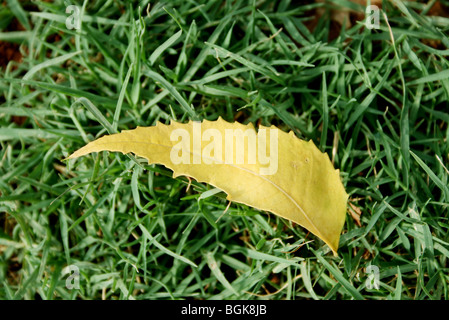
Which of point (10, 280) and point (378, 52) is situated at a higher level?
point (378, 52)

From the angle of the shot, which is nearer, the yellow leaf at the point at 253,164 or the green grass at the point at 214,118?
the yellow leaf at the point at 253,164

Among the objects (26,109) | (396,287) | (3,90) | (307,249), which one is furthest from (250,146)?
(3,90)

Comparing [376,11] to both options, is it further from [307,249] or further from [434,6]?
[307,249]

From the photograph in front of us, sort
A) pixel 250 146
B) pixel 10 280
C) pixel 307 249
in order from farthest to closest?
pixel 10 280 → pixel 307 249 → pixel 250 146

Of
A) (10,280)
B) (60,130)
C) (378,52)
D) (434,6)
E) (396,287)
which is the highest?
(434,6)

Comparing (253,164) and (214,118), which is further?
(214,118)
